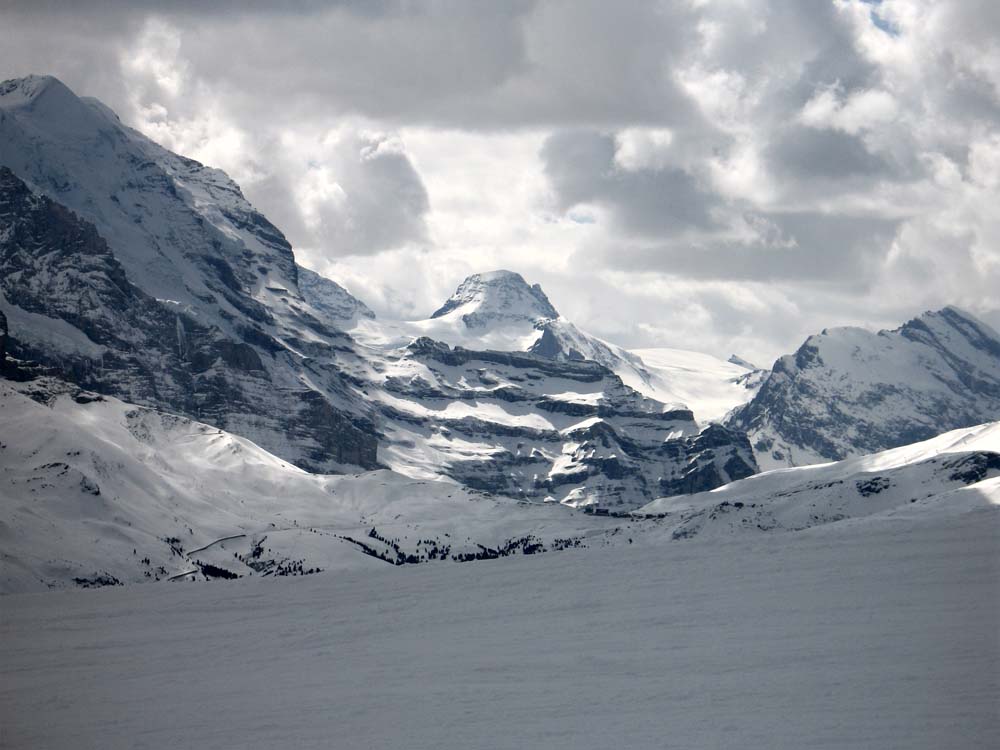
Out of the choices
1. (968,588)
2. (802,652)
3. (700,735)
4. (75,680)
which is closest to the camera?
(700,735)

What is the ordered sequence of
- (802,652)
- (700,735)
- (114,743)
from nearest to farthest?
1. (700,735)
2. (114,743)
3. (802,652)

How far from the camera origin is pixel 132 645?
356 ft

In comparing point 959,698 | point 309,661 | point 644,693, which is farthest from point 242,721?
point 959,698

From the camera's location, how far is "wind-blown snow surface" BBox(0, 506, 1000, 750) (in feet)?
252

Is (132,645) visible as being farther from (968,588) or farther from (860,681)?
(968,588)

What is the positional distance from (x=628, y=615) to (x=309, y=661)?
88.8 ft

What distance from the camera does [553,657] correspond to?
9469cm

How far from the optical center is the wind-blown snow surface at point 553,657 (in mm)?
76688

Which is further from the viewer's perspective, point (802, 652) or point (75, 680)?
point (75, 680)

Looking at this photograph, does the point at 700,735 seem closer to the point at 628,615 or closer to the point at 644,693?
the point at 644,693

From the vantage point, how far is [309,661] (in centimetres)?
9931

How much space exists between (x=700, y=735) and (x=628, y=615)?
34446 millimetres

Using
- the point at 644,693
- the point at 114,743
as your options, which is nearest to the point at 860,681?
the point at 644,693

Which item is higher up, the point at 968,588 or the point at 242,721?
the point at 968,588
